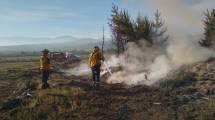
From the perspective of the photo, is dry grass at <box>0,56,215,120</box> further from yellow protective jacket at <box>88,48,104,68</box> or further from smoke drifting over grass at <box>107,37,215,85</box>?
smoke drifting over grass at <box>107,37,215,85</box>

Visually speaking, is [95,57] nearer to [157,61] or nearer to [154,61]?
[157,61]

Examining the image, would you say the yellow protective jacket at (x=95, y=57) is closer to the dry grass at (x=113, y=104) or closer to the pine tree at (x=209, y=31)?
the dry grass at (x=113, y=104)

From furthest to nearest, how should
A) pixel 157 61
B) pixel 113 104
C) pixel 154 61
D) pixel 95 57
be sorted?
pixel 154 61, pixel 157 61, pixel 95 57, pixel 113 104

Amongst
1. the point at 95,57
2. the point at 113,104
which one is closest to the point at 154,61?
the point at 95,57

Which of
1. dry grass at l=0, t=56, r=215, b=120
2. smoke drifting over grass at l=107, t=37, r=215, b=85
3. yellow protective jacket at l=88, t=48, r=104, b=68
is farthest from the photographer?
smoke drifting over grass at l=107, t=37, r=215, b=85

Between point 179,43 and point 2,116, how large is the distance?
42.2 feet

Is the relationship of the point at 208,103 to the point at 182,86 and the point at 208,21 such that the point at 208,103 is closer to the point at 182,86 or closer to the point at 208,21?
the point at 182,86

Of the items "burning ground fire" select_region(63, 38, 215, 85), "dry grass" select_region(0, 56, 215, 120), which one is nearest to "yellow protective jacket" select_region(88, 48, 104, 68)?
"dry grass" select_region(0, 56, 215, 120)

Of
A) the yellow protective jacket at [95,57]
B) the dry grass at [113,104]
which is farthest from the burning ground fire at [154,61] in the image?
the yellow protective jacket at [95,57]

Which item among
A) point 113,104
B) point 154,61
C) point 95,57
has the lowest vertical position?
point 113,104

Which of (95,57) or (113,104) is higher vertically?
(95,57)

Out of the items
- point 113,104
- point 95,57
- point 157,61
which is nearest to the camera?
point 113,104

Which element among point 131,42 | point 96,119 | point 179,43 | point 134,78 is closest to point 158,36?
point 131,42

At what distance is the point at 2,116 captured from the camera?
1328 cm
